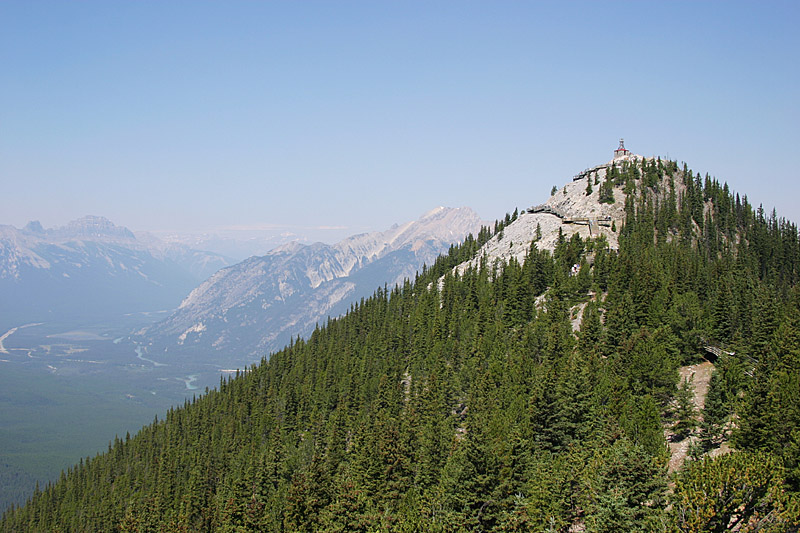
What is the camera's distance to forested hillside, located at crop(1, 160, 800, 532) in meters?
48.1

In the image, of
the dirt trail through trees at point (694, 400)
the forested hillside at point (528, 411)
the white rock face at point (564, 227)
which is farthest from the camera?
the white rock face at point (564, 227)

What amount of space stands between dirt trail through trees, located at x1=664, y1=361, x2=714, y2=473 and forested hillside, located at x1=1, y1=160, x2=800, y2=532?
96.6 inches

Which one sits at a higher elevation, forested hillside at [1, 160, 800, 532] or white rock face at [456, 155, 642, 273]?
white rock face at [456, 155, 642, 273]

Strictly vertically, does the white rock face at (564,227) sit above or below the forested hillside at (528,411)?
above

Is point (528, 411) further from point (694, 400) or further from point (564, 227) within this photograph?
point (564, 227)

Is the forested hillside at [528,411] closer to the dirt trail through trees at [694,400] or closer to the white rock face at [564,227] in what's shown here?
the dirt trail through trees at [694,400]

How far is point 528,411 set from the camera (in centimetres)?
7381

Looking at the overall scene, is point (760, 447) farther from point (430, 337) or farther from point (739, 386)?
point (430, 337)

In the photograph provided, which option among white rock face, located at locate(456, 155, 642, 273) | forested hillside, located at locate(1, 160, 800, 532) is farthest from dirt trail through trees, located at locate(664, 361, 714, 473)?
white rock face, located at locate(456, 155, 642, 273)

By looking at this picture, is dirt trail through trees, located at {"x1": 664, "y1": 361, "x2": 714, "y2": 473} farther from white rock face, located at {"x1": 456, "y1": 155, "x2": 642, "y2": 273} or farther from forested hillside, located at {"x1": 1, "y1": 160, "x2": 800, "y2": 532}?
white rock face, located at {"x1": 456, "y1": 155, "x2": 642, "y2": 273}

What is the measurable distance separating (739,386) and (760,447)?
2097 cm

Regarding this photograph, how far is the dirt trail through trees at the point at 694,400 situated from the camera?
63.5 metres

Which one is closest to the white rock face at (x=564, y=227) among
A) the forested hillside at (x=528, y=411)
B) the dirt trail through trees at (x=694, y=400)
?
the forested hillside at (x=528, y=411)

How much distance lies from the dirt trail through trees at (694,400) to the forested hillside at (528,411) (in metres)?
2.45
